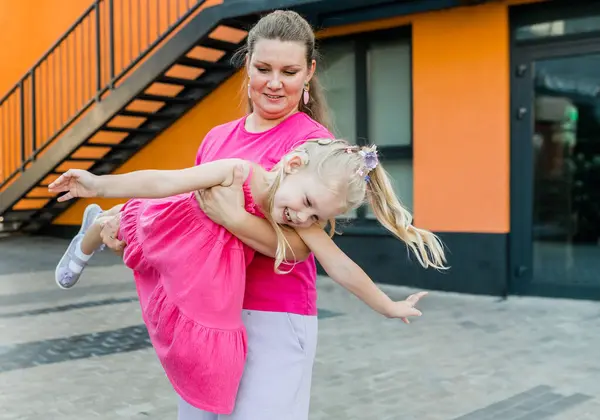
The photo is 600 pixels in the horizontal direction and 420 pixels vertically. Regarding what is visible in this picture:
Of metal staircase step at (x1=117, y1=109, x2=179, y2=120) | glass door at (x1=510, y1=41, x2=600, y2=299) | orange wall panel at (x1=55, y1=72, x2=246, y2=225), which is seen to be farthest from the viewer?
metal staircase step at (x1=117, y1=109, x2=179, y2=120)

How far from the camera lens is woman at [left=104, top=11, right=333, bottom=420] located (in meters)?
2.00

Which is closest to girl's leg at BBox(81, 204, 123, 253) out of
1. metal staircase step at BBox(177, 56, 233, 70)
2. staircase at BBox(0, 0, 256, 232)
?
staircase at BBox(0, 0, 256, 232)

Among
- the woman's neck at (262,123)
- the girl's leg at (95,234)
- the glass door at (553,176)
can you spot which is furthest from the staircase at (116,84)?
the woman's neck at (262,123)

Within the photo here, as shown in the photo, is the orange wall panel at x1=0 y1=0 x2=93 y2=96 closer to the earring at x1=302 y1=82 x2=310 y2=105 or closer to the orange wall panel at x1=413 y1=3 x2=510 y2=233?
the orange wall panel at x1=413 y1=3 x2=510 y2=233

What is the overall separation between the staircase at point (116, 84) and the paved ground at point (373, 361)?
3.32 m

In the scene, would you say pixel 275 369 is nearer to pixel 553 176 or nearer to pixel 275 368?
pixel 275 368

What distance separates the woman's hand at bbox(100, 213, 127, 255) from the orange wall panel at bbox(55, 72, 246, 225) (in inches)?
307

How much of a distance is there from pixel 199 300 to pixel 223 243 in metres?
0.17

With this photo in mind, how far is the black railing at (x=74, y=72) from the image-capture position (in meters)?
11.1

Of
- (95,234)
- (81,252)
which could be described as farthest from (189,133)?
(95,234)

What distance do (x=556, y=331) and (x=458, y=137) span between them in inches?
105

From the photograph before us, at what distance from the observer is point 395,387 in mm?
4633

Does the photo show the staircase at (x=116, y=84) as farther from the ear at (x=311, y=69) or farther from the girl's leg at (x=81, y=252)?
the ear at (x=311, y=69)

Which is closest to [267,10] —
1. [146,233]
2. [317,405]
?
[317,405]
